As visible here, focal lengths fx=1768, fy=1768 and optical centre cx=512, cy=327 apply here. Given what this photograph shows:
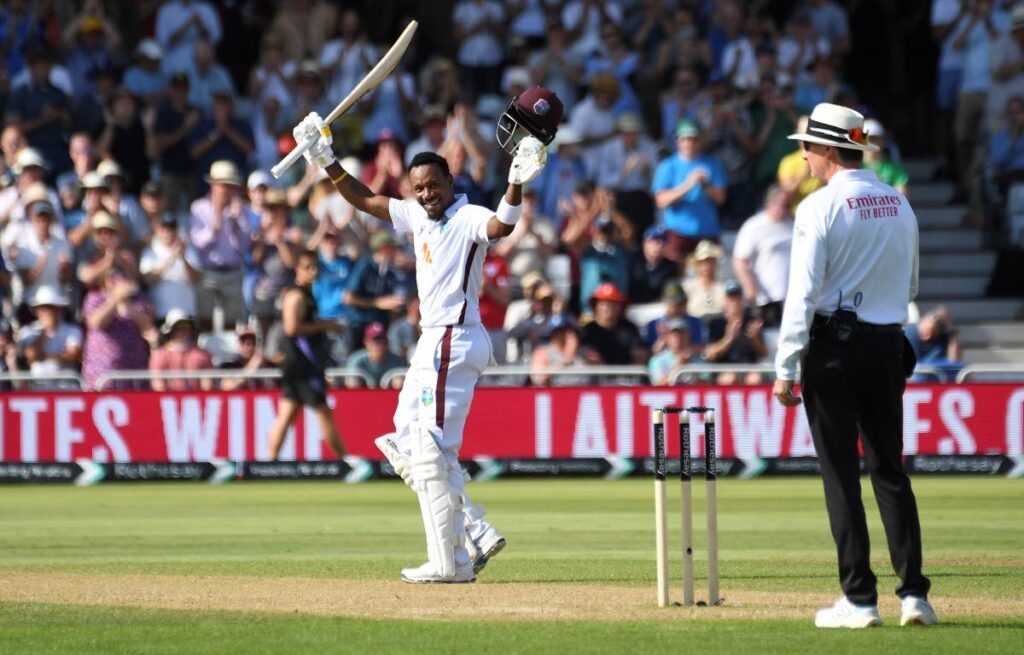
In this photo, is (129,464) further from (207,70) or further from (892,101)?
(892,101)

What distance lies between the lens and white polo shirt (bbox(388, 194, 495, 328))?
31.6 ft

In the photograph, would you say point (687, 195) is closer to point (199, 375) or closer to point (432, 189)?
point (199, 375)

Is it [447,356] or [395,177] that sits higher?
[395,177]

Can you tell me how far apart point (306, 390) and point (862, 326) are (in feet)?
33.9

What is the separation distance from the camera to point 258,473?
18234mm

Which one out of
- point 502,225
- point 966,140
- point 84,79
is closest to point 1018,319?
point 966,140

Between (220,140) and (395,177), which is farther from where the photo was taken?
(220,140)

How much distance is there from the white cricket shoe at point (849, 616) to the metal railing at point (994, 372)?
998cm

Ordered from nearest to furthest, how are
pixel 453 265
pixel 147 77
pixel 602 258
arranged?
pixel 453 265 < pixel 602 258 < pixel 147 77

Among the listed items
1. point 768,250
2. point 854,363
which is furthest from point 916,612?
point 768,250

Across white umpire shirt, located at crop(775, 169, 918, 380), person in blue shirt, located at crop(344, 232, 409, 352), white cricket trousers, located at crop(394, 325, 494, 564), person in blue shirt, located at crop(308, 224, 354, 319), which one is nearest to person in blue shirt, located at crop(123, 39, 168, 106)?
person in blue shirt, located at crop(308, 224, 354, 319)

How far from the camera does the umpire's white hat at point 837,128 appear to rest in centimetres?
780

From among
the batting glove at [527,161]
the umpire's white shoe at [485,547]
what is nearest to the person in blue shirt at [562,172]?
the umpire's white shoe at [485,547]

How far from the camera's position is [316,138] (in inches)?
400
